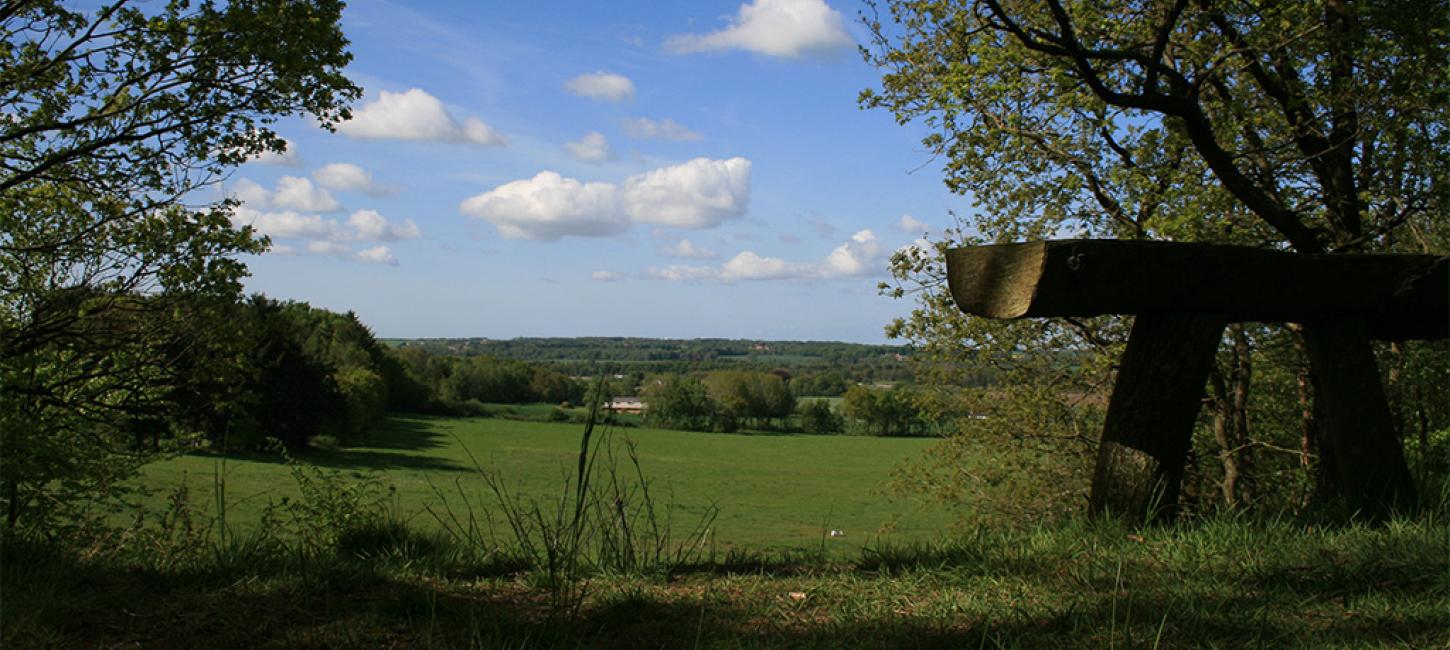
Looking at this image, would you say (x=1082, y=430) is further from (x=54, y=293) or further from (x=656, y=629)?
(x=54, y=293)

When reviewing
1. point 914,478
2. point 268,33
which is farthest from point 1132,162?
point 268,33

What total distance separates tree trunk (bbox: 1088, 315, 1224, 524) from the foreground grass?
259 mm

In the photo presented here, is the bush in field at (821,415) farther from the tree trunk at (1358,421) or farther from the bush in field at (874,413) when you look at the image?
the tree trunk at (1358,421)

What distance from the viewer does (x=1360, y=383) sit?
4.80 meters

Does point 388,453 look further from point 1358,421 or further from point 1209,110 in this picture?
point 1358,421

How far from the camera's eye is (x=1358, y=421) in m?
4.78

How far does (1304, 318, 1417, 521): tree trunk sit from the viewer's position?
468 centimetres

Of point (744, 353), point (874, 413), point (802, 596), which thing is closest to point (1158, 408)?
point (802, 596)

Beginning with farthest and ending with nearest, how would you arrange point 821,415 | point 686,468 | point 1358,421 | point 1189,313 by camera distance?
point 821,415
point 686,468
point 1358,421
point 1189,313

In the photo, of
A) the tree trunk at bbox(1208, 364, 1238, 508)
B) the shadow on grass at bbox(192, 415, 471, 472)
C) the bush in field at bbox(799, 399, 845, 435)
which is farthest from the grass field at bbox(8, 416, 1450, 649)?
the bush in field at bbox(799, 399, 845, 435)

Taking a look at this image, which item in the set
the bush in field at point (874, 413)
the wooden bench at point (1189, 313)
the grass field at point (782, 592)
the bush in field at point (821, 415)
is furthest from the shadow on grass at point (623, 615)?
the bush in field at point (821, 415)

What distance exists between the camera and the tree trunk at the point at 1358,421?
4684 millimetres

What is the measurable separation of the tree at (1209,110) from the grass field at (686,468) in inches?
622

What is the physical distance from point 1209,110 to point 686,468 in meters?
47.5
